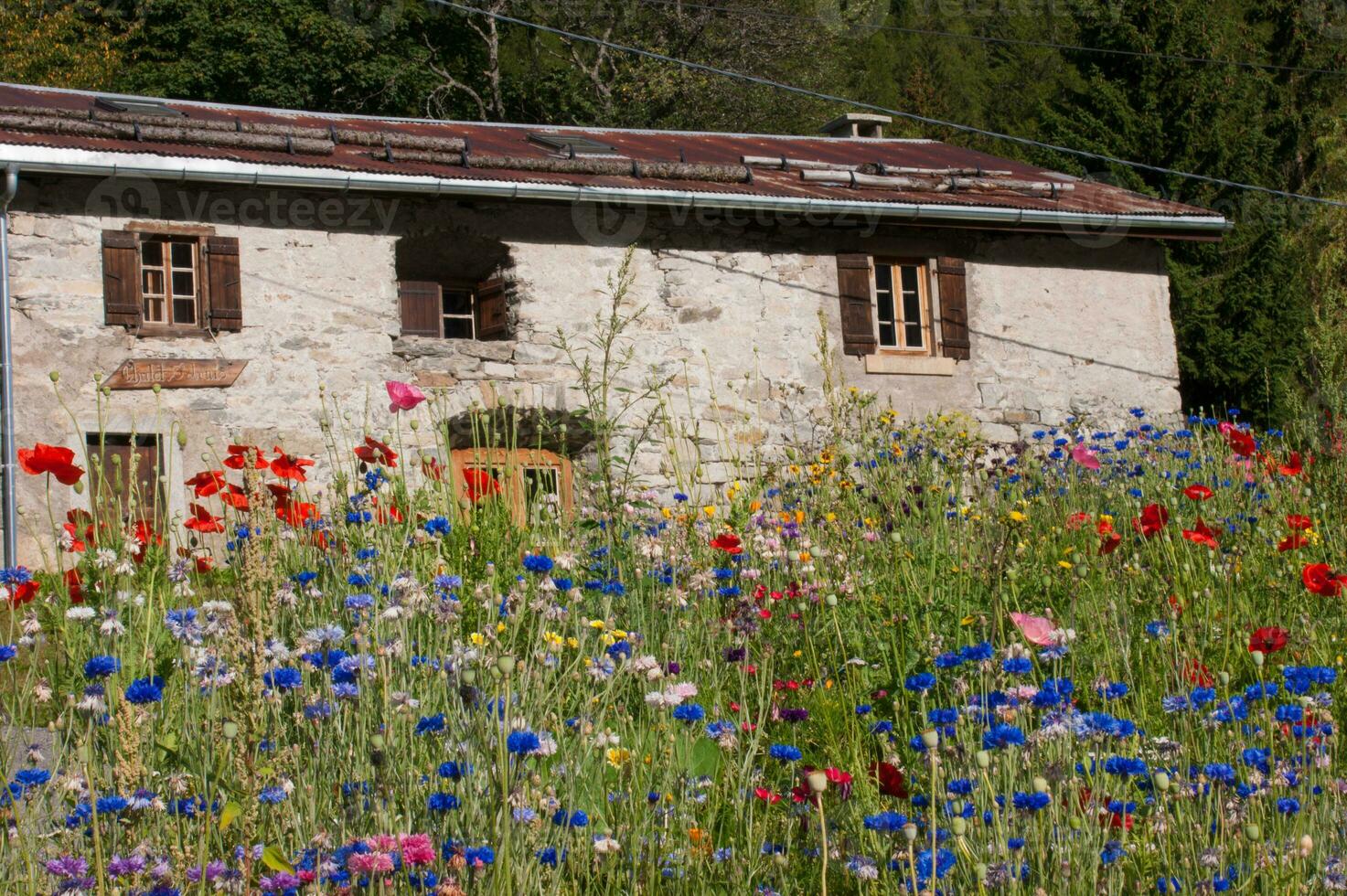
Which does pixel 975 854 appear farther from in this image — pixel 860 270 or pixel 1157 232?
pixel 1157 232

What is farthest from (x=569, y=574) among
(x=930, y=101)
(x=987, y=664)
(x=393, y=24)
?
(x=930, y=101)

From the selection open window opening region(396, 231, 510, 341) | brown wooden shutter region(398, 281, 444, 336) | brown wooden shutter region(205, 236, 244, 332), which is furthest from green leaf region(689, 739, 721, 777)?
brown wooden shutter region(398, 281, 444, 336)

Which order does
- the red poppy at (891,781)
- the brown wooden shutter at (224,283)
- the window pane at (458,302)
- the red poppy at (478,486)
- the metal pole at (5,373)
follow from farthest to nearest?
the window pane at (458,302) → the brown wooden shutter at (224,283) → the metal pole at (5,373) → the red poppy at (478,486) → the red poppy at (891,781)

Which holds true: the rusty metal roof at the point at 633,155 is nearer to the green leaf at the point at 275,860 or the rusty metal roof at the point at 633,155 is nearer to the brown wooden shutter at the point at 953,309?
the brown wooden shutter at the point at 953,309

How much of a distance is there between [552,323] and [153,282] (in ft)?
9.68

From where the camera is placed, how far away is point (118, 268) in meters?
9.22

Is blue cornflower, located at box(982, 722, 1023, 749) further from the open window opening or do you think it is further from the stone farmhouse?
the open window opening

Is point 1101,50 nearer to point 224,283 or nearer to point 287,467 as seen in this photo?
point 224,283

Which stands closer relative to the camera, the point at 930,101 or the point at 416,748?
the point at 416,748

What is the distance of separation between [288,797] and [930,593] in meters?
2.32

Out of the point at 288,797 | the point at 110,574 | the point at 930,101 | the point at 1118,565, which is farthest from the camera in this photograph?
the point at 930,101

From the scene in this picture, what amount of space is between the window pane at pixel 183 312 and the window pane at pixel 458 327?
2304mm

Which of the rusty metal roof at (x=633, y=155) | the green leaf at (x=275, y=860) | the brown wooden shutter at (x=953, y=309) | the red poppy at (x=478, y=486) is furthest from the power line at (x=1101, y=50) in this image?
the green leaf at (x=275, y=860)

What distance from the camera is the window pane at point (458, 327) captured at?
37.6ft
